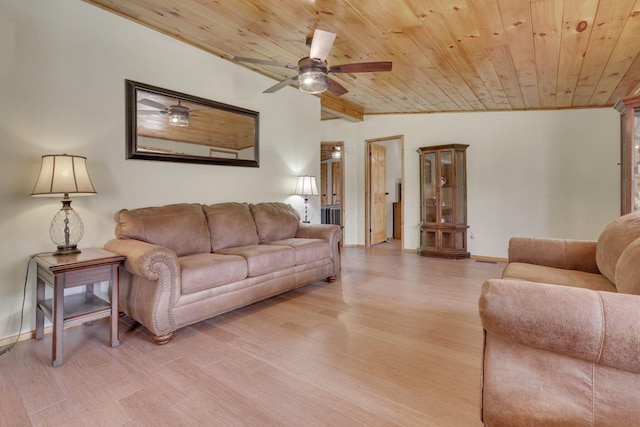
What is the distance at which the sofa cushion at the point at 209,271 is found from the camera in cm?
226

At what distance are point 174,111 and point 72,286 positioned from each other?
1.88 metres

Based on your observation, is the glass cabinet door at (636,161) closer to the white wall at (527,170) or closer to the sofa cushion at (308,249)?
the white wall at (527,170)

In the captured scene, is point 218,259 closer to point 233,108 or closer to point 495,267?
point 233,108

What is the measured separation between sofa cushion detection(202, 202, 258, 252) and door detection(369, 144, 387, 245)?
3444 mm

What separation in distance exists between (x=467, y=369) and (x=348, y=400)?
0.77 metres

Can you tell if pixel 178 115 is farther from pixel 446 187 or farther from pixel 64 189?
pixel 446 187

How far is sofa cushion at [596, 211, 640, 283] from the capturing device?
1715mm

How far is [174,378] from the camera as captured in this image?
174 centimetres

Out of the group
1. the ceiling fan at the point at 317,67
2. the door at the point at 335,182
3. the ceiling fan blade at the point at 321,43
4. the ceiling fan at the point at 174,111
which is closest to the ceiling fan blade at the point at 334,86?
the ceiling fan at the point at 317,67

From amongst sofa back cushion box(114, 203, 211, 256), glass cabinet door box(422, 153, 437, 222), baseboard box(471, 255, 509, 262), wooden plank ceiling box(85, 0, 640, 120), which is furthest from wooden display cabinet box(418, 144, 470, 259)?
sofa back cushion box(114, 203, 211, 256)

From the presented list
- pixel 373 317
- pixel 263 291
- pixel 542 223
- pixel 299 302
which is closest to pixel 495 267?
pixel 542 223

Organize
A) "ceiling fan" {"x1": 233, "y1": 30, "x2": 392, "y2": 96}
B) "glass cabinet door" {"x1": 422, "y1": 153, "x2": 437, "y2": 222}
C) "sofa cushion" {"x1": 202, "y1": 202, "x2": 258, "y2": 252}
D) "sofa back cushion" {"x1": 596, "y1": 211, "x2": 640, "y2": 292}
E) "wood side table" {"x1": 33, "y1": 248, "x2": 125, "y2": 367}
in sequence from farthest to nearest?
"glass cabinet door" {"x1": 422, "y1": 153, "x2": 437, "y2": 222} → "sofa cushion" {"x1": 202, "y1": 202, "x2": 258, "y2": 252} → "ceiling fan" {"x1": 233, "y1": 30, "x2": 392, "y2": 96} → "wood side table" {"x1": 33, "y1": 248, "x2": 125, "y2": 367} → "sofa back cushion" {"x1": 596, "y1": 211, "x2": 640, "y2": 292}

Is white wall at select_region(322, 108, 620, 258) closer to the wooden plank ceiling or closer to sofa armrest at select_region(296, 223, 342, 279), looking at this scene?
the wooden plank ceiling

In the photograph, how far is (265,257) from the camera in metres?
2.80
